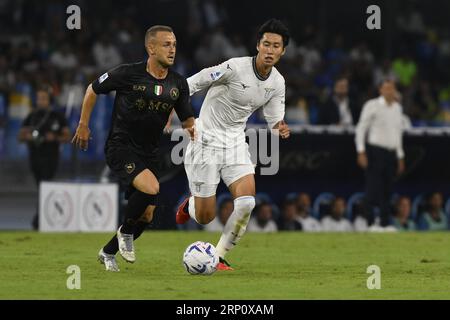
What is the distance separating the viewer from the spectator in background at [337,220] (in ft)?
60.6

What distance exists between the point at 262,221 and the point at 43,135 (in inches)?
144

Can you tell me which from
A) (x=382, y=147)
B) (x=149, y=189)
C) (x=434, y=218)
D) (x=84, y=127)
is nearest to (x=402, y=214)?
(x=434, y=218)

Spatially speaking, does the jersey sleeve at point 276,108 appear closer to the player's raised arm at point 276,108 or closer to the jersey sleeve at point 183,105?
the player's raised arm at point 276,108

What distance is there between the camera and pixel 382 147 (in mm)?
18203

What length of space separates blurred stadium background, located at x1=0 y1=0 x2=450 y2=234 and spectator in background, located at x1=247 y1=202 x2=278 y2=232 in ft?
0.40

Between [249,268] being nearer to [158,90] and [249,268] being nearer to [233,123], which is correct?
[233,123]

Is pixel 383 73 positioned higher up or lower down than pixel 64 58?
lower down

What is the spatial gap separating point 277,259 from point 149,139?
2844 mm

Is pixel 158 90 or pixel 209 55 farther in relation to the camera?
pixel 209 55

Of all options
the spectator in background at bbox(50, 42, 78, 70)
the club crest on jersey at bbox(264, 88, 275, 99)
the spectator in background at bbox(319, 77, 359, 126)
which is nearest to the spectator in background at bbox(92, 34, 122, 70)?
the spectator in background at bbox(50, 42, 78, 70)

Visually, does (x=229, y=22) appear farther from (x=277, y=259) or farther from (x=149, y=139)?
(x=149, y=139)

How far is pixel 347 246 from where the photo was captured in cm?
1522

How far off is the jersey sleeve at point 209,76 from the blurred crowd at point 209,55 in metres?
8.42
